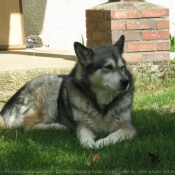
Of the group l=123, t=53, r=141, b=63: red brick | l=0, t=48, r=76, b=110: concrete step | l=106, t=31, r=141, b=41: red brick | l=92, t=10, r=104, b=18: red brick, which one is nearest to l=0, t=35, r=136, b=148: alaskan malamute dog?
l=0, t=48, r=76, b=110: concrete step

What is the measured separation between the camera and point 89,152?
443cm

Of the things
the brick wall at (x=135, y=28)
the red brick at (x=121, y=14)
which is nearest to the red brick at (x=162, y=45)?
the brick wall at (x=135, y=28)

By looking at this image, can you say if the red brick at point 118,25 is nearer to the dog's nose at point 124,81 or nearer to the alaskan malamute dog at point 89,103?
the alaskan malamute dog at point 89,103

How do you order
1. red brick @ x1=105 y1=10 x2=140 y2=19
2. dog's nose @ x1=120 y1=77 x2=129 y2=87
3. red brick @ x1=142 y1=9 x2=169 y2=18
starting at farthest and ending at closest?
red brick @ x1=142 y1=9 x2=169 y2=18 → red brick @ x1=105 y1=10 x2=140 y2=19 → dog's nose @ x1=120 y1=77 x2=129 y2=87

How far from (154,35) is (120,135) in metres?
2.58

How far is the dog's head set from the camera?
16.1 ft

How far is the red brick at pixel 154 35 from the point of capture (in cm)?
704

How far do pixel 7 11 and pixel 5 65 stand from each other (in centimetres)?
223

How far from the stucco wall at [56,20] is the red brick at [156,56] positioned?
2740mm

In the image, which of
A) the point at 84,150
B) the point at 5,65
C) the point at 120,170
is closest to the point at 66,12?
the point at 5,65

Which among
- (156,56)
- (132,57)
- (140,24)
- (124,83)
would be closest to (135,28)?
(140,24)

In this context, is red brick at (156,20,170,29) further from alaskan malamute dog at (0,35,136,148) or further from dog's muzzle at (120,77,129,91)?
dog's muzzle at (120,77,129,91)

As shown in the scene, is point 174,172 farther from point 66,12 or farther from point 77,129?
point 66,12

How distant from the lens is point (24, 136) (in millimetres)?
5008
